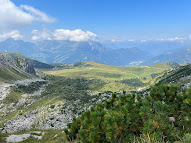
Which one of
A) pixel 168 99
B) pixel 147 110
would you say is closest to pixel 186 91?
pixel 168 99

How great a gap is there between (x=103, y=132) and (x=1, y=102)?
135087 millimetres

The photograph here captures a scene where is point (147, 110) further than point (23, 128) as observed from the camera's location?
No

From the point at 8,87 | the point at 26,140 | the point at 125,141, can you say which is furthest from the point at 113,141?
the point at 8,87

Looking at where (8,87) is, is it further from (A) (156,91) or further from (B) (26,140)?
(A) (156,91)

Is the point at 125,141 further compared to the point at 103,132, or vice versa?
the point at 103,132

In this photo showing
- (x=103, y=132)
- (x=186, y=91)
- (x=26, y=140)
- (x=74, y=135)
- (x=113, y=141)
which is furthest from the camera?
(x=26, y=140)

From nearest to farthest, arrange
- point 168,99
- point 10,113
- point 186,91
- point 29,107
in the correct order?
point 186,91 → point 168,99 → point 10,113 → point 29,107

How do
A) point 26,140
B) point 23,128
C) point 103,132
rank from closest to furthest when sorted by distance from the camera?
point 103,132 < point 26,140 < point 23,128

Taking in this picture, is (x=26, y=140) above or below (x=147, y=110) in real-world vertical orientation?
below

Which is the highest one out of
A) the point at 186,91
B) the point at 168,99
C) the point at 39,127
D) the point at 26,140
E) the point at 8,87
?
the point at 186,91

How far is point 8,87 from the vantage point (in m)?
149

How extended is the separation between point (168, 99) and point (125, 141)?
744cm

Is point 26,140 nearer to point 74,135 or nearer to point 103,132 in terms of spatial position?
point 74,135

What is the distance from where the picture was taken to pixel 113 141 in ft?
36.2
